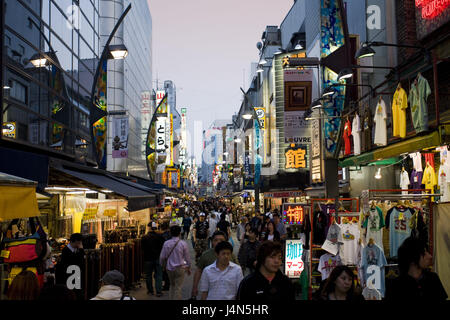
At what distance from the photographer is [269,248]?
543 centimetres

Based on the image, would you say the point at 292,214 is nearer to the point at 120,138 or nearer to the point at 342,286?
the point at 342,286

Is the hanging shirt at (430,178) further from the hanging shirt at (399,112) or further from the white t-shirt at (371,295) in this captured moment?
the white t-shirt at (371,295)

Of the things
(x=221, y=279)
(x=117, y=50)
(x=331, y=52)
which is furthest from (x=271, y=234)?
(x=221, y=279)

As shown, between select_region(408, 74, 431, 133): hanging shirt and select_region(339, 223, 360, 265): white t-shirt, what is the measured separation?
96.8 inches

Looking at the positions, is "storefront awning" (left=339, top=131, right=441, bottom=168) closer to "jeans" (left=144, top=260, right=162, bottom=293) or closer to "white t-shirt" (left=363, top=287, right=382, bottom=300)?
"white t-shirt" (left=363, top=287, right=382, bottom=300)

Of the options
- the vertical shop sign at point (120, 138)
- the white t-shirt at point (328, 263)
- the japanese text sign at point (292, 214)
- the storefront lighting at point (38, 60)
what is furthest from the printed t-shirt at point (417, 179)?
the vertical shop sign at point (120, 138)

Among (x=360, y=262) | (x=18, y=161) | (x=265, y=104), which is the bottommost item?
(x=360, y=262)

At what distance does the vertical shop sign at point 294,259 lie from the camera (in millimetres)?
12516

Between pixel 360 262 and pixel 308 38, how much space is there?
2469cm

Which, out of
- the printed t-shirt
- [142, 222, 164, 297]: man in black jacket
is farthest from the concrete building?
the printed t-shirt

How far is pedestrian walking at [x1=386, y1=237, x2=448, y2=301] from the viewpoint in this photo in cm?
530
